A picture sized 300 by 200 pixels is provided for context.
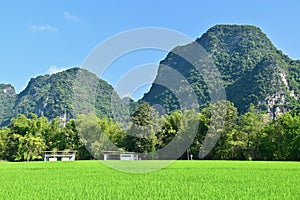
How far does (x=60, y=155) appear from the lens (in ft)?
146

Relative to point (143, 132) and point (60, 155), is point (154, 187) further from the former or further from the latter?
point (60, 155)

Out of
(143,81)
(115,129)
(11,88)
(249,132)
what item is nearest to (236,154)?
(249,132)

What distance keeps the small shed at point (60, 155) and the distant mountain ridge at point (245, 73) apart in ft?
64.1

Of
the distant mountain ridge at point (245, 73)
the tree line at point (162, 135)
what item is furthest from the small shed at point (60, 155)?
the distant mountain ridge at point (245, 73)

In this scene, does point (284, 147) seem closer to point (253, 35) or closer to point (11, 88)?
point (253, 35)

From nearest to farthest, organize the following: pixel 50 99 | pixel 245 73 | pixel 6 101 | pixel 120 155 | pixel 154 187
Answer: pixel 154 187 < pixel 120 155 < pixel 245 73 < pixel 50 99 < pixel 6 101

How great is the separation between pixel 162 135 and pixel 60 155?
41.1ft

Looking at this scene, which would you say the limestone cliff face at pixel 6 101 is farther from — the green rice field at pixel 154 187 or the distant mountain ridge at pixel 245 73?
the green rice field at pixel 154 187

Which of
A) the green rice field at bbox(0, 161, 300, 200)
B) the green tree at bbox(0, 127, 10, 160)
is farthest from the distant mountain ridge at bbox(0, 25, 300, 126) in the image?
the green rice field at bbox(0, 161, 300, 200)

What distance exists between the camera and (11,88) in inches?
5074

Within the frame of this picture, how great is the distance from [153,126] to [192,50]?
3883 centimetres

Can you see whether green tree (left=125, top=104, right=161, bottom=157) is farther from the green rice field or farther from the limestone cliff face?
the limestone cliff face

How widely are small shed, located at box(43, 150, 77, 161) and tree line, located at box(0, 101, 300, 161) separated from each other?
3.86ft

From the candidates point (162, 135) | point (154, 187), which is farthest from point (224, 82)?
point (154, 187)
